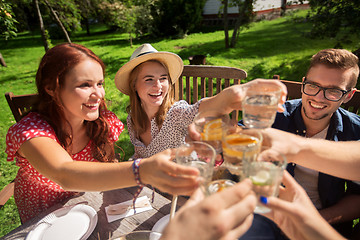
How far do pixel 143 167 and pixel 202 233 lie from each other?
58 centimetres

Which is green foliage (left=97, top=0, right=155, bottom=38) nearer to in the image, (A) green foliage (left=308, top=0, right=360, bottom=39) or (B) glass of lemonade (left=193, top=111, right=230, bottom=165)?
(A) green foliage (left=308, top=0, right=360, bottom=39)

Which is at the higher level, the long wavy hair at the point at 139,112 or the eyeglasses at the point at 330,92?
the eyeglasses at the point at 330,92

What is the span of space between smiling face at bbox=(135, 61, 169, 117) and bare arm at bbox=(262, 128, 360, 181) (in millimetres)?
1575

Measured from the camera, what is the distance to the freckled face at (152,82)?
8.78ft

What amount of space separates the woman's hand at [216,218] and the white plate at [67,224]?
0.98m

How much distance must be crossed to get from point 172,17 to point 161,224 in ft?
58.6

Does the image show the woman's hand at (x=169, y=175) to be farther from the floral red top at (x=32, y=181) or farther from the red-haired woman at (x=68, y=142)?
the floral red top at (x=32, y=181)

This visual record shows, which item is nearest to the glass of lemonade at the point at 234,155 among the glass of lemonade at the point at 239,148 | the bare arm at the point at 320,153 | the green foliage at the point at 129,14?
the glass of lemonade at the point at 239,148

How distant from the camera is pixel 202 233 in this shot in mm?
798

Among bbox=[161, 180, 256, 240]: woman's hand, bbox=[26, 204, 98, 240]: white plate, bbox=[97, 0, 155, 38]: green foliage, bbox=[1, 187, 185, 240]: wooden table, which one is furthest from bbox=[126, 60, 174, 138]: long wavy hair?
bbox=[97, 0, 155, 38]: green foliage

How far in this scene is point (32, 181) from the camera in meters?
2.13

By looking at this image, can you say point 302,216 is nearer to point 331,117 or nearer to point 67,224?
point 67,224

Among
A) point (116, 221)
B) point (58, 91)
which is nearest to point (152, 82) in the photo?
point (58, 91)

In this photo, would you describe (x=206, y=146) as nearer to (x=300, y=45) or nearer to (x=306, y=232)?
(x=306, y=232)
